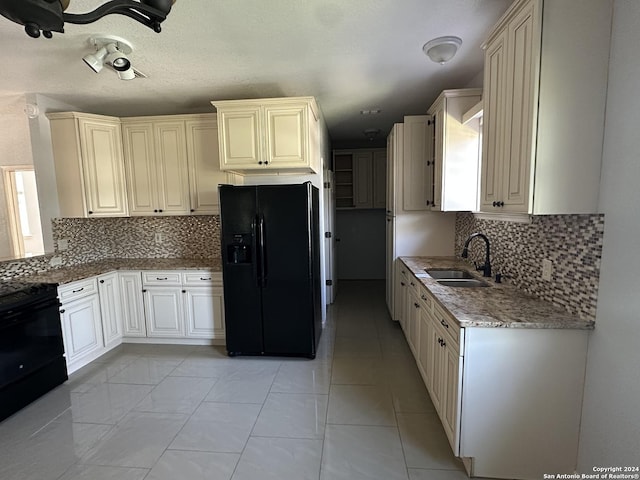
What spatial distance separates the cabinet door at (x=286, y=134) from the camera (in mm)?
2916

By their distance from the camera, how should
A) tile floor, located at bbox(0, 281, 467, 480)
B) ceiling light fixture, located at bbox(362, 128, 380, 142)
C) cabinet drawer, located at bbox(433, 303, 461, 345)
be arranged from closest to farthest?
1. cabinet drawer, located at bbox(433, 303, 461, 345)
2. tile floor, located at bbox(0, 281, 467, 480)
3. ceiling light fixture, located at bbox(362, 128, 380, 142)

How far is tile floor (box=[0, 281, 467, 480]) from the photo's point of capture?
5.80ft

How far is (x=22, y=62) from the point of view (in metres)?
2.37

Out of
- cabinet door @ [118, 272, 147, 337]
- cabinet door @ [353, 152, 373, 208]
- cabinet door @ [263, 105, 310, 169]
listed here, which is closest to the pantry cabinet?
cabinet door @ [353, 152, 373, 208]

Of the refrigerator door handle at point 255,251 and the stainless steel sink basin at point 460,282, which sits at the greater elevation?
the refrigerator door handle at point 255,251

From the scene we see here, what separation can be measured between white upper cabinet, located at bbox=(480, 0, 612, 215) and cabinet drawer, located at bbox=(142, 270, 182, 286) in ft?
10.0

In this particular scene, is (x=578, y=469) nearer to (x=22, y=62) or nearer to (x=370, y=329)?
(x=370, y=329)

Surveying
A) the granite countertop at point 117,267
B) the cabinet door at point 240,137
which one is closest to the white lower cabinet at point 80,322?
the granite countertop at point 117,267

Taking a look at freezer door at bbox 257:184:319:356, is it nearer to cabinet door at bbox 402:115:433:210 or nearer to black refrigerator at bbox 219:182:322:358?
black refrigerator at bbox 219:182:322:358

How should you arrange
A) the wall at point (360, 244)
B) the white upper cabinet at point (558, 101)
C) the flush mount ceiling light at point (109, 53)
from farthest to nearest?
the wall at point (360, 244)
the flush mount ceiling light at point (109, 53)
the white upper cabinet at point (558, 101)

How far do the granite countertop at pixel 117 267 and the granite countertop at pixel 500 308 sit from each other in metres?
2.25

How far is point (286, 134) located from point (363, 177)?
9.96 ft

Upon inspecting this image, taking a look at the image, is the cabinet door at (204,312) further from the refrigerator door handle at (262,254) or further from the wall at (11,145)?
the wall at (11,145)

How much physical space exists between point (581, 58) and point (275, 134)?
2222 millimetres
